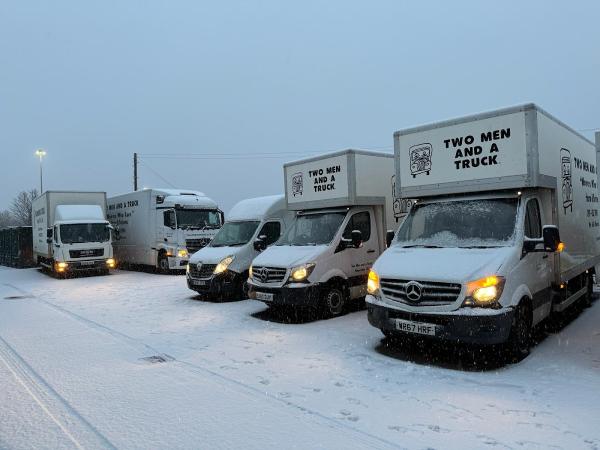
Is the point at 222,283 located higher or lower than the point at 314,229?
lower

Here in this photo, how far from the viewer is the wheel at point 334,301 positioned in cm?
895

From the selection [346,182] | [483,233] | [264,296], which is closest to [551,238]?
[483,233]

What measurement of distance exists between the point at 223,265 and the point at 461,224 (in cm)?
603

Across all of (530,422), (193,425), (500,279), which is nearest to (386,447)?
(530,422)

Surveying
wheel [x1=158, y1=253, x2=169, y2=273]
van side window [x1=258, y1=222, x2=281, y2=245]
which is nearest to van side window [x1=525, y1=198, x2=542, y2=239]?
van side window [x1=258, y1=222, x2=281, y2=245]

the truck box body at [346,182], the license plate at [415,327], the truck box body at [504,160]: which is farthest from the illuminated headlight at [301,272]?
the license plate at [415,327]

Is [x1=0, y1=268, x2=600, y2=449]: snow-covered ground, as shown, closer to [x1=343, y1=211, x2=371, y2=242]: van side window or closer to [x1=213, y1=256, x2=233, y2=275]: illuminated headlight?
[x1=343, y1=211, x2=371, y2=242]: van side window

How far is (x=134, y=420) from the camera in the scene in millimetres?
4367

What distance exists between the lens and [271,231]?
1219cm

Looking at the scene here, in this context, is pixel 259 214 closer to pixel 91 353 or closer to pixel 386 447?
pixel 91 353

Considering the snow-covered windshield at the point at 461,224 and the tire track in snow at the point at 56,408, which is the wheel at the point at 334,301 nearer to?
the snow-covered windshield at the point at 461,224

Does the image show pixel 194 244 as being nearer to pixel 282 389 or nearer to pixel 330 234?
pixel 330 234

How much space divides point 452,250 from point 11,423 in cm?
515

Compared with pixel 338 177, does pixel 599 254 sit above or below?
below
